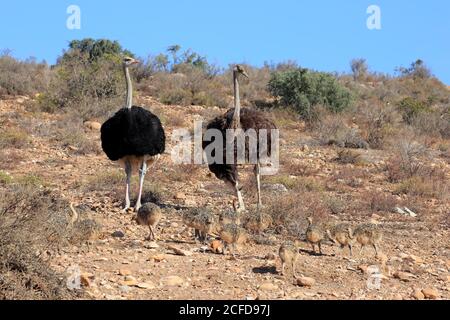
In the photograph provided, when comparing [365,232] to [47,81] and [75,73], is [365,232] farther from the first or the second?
[47,81]

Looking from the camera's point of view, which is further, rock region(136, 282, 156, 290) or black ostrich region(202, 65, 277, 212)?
black ostrich region(202, 65, 277, 212)

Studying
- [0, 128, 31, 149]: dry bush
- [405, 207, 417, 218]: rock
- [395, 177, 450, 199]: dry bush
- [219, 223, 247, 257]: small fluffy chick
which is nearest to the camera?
[219, 223, 247, 257]: small fluffy chick

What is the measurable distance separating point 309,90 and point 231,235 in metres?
15.6

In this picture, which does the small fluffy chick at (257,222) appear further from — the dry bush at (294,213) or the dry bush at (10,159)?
the dry bush at (10,159)

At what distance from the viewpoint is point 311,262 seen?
811 centimetres

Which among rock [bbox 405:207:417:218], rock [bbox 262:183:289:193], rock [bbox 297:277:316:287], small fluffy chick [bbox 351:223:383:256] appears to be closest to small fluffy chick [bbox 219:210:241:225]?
small fluffy chick [bbox 351:223:383:256]

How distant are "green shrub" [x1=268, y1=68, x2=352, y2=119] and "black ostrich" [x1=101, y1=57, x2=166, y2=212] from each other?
11.5 metres

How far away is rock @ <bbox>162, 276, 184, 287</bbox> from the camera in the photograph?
6.84 meters

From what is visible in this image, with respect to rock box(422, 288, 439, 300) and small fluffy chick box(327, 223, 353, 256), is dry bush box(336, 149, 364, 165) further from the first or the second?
rock box(422, 288, 439, 300)

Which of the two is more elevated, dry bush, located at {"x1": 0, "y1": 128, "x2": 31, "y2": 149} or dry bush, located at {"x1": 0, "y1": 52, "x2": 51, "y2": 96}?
dry bush, located at {"x1": 0, "y1": 52, "x2": 51, "y2": 96}

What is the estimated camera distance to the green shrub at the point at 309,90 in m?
23.1

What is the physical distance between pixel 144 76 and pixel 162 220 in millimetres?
16651

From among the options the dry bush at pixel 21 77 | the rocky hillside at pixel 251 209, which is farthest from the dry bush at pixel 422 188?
the dry bush at pixel 21 77

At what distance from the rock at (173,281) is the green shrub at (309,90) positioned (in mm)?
16024
